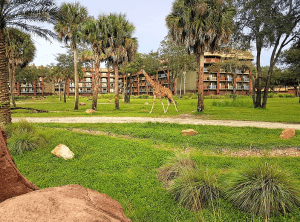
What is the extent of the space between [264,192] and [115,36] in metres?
21.4

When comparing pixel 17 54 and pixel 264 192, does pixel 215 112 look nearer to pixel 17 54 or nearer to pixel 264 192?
pixel 264 192

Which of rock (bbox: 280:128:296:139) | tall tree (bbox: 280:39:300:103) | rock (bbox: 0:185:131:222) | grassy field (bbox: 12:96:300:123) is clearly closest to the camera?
rock (bbox: 0:185:131:222)

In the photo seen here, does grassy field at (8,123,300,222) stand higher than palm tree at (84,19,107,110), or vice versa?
palm tree at (84,19,107,110)

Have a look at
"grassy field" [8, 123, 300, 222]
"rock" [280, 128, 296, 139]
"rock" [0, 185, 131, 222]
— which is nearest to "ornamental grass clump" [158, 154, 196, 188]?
"grassy field" [8, 123, 300, 222]

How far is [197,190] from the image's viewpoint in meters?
4.16

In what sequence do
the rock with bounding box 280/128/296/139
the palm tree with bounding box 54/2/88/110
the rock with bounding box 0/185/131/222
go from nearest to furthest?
the rock with bounding box 0/185/131/222
the rock with bounding box 280/128/296/139
the palm tree with bounding box 54/2/88/110

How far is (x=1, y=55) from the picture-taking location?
9977 mm

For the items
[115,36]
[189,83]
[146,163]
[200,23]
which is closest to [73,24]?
[115,36]

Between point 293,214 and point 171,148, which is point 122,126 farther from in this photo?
point 293,214

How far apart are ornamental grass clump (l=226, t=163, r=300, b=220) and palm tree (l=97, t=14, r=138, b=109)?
19.5 m

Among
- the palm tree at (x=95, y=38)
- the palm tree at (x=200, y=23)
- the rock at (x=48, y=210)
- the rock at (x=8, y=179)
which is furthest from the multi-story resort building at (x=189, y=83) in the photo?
the rock at (x=48, y=210)

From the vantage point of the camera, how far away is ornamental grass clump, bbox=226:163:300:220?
378cm

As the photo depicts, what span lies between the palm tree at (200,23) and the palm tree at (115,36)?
5.68m

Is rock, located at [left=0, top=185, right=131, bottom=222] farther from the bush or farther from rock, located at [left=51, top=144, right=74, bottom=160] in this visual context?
the bush
